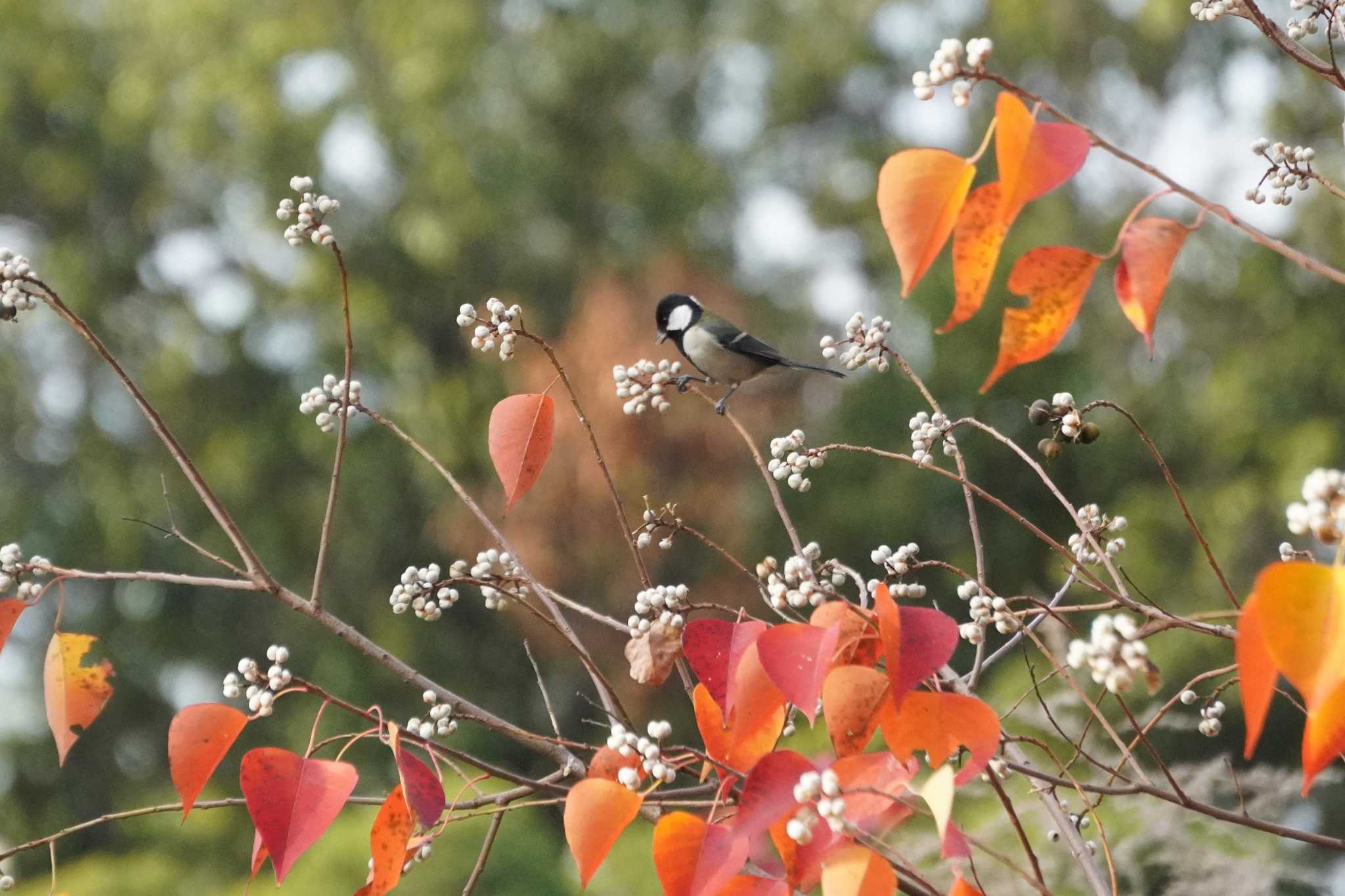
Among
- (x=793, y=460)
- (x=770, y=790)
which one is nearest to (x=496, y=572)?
(x=793, y=460)

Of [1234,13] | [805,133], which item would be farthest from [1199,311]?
[1234,13]

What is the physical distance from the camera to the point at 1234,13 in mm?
1270

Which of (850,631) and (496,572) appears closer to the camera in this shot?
(850,631)

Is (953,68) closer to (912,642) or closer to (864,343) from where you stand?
(912,642)

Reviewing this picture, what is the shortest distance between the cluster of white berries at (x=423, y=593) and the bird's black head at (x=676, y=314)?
2384 mm

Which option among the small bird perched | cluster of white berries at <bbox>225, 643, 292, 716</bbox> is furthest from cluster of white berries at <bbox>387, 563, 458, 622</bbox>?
the small bird perched

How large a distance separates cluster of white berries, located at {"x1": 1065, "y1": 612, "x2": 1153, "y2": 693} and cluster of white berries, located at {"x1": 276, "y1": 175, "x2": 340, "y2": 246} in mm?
720

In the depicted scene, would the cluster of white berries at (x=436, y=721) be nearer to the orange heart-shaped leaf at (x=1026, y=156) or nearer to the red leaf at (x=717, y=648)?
the red leaf at (x=717, y=648)

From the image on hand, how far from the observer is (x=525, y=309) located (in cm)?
757

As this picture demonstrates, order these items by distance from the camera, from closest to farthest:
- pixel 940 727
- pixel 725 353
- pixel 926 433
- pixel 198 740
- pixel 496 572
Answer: pixel 940 727 < pixel 198 740 < pixel 926 433 < pixel 496 572 < pixel 725 353

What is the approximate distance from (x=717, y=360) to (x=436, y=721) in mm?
2337

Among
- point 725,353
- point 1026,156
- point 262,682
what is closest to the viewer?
point 1026,156

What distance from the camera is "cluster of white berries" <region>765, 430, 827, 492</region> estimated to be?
1.26m

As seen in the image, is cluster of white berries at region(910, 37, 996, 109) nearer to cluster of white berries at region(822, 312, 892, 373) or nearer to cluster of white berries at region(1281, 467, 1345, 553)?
cluster of white berries at region(1281, 467, 1345, 553)
